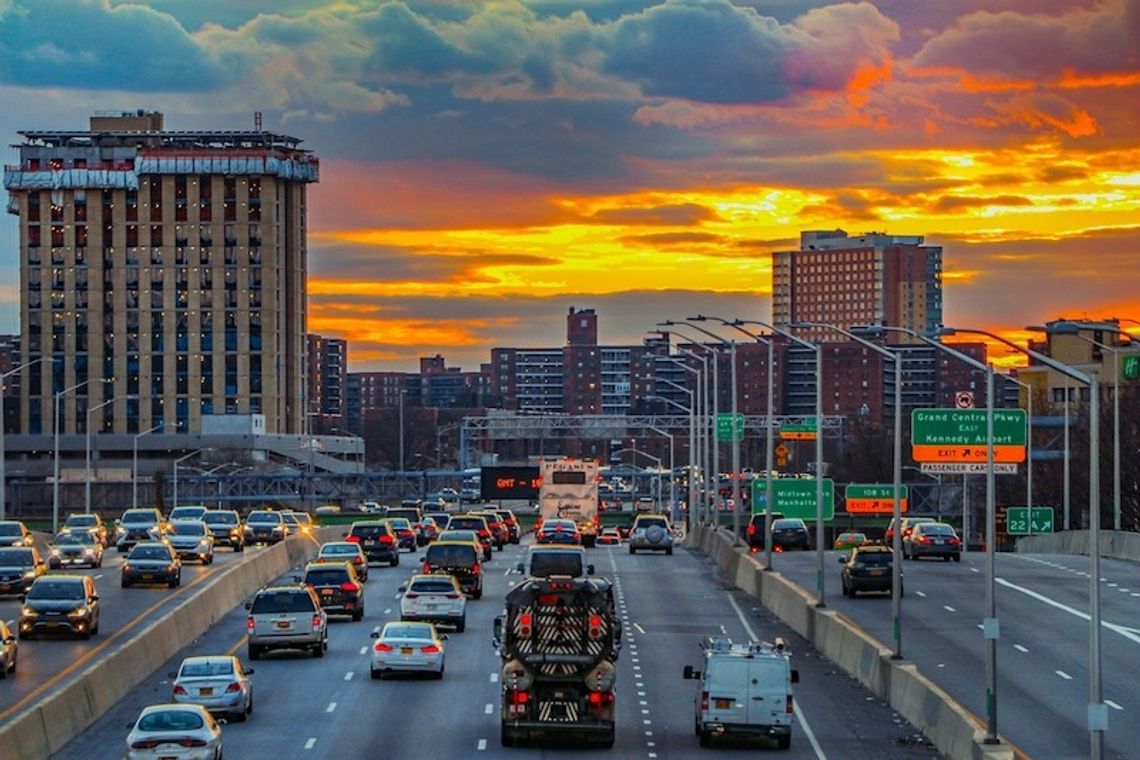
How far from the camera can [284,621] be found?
184 feet

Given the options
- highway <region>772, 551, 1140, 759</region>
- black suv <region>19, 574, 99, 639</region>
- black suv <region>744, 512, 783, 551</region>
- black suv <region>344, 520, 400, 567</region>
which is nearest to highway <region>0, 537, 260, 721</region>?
black suv <region>19, 574, 99, 639</region>

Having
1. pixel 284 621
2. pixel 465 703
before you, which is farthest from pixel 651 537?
pixel 465 703

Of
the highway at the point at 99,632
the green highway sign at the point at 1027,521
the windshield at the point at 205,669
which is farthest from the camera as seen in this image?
the green highway sign at the point at 1027,521

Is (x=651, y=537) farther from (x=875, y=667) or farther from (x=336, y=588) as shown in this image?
(x=875, y=667)

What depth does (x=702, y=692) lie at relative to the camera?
42062 mm

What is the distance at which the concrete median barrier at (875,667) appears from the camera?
3947 cm

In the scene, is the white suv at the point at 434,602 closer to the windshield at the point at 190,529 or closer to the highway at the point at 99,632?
the highway at the point at 99,632

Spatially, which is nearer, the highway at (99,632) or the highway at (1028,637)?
the highway at (1028,637)

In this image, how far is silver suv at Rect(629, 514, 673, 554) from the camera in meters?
104

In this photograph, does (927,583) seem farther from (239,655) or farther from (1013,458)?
(239,655)

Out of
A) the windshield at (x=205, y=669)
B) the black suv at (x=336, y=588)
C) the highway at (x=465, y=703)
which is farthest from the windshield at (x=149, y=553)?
the windshield at (x=205, y=669)

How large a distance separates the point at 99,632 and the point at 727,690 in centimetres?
2422

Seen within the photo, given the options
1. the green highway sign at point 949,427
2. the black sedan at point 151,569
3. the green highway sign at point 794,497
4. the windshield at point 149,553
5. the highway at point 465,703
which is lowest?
the highway at point 465,703

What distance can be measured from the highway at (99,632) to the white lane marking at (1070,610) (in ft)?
80.8
